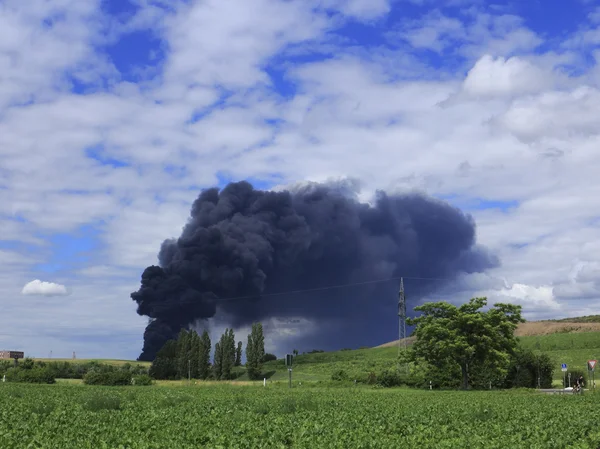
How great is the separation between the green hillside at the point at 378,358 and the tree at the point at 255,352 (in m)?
2.85

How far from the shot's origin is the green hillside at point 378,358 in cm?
11657

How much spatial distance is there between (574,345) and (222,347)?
258 ft

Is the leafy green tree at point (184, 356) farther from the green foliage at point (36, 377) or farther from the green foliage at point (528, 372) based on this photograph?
the green foliage at point (528, 372)

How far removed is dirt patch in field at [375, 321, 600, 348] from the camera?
176 meters

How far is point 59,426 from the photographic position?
69.9 ft

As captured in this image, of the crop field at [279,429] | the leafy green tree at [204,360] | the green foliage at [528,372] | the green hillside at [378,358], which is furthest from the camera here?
the leafy green tree at [204,360]

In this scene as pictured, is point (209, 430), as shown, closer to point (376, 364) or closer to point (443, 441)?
point (443, 441)

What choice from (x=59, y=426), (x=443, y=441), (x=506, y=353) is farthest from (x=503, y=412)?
(x=506, y=353)

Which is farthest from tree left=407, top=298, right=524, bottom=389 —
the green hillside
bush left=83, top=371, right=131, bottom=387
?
bush left=83, top=371, right=131, bottom=387

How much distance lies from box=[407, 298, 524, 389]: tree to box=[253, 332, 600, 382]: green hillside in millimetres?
24441

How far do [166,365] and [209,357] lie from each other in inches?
436

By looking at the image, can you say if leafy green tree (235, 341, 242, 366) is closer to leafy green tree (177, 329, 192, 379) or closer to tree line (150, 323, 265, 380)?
tree line (150, 323, 265, 380)

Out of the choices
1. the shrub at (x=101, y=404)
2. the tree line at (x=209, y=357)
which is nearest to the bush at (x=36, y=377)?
the tree line at (x=209, y=357)

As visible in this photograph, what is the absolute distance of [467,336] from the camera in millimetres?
72375
